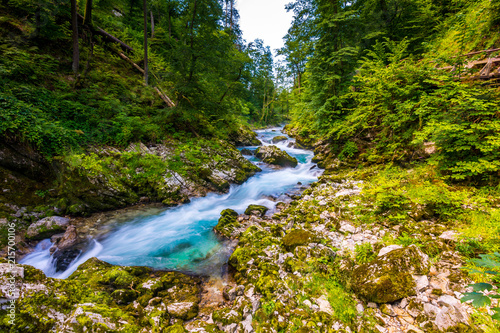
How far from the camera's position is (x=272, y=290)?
317 cm

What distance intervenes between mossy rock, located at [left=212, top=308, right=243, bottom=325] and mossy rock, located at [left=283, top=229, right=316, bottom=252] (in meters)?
1.69

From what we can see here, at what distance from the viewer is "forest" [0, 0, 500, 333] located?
2.55m

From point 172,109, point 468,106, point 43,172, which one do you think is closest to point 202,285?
point 43,172

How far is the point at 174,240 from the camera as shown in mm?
5848

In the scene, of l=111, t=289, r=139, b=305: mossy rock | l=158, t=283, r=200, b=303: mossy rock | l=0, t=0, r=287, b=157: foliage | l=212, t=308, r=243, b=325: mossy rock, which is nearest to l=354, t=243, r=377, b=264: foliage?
l=212, t=308, r=243, b=325: mossy rock

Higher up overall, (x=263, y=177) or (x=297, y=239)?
(x=263, y=177)

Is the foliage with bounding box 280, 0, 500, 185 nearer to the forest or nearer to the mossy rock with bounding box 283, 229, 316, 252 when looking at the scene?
the forest

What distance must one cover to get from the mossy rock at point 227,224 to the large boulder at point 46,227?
463 centimetres

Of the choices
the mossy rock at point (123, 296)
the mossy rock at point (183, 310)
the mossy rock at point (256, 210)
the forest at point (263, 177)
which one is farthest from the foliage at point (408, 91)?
the mossy rock at point (123, 296)

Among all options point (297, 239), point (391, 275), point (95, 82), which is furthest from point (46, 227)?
point (391, 275)

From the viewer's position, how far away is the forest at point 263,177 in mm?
2551

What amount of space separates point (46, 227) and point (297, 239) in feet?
23.2

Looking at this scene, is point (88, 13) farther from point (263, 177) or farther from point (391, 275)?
point (391, 275)

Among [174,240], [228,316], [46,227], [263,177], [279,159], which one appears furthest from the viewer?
[279,159]
